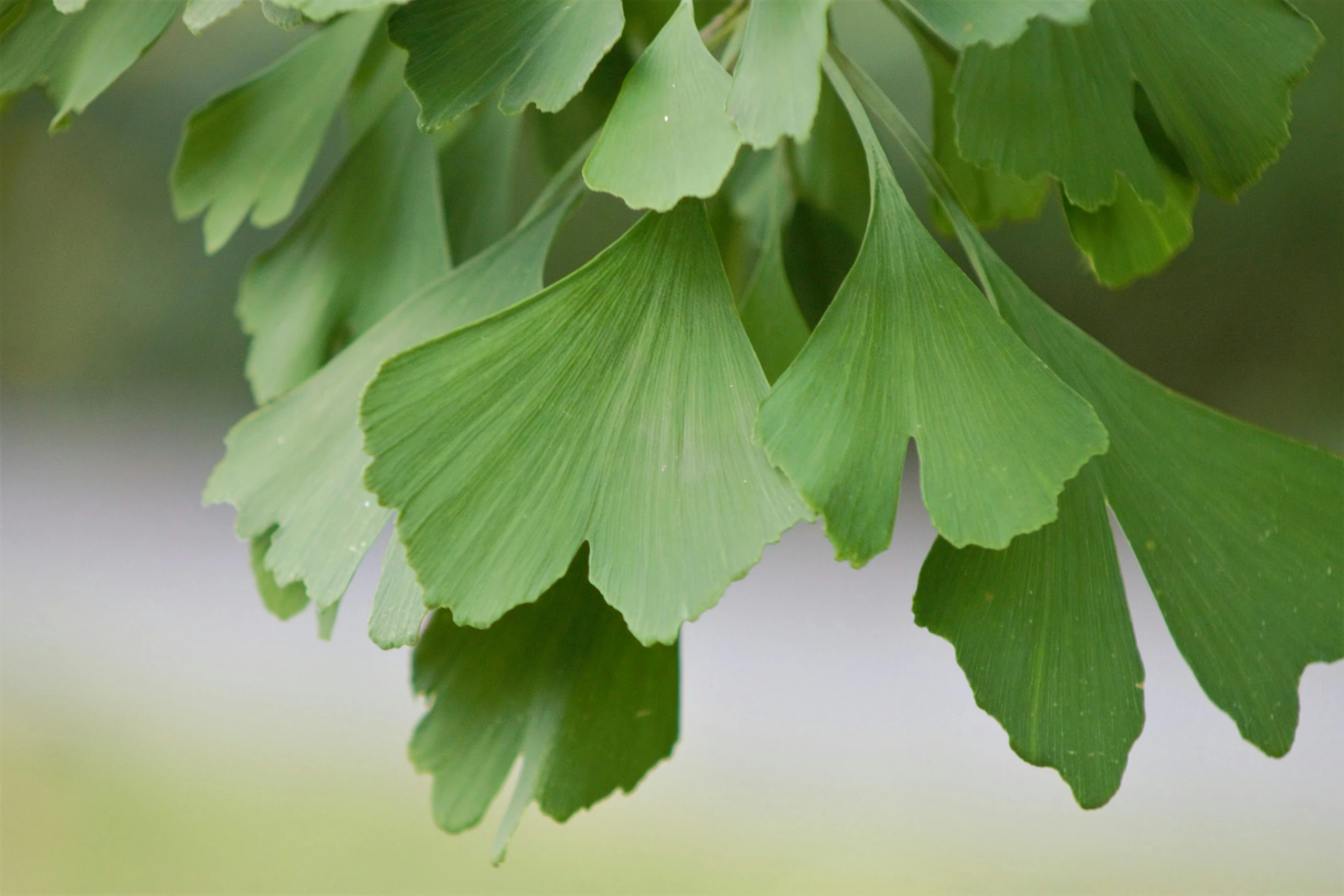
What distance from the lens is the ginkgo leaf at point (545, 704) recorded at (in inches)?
16.1

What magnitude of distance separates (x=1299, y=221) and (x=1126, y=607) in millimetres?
1065

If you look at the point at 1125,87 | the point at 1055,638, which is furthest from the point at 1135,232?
the point at 1055,638

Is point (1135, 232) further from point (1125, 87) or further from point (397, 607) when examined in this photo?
point (397, 607)

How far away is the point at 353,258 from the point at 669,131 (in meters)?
0.23

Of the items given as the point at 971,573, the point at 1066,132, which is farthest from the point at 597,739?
the point at 1066,132

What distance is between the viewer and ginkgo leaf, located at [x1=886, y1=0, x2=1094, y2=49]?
0.93 feet

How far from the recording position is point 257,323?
48cm

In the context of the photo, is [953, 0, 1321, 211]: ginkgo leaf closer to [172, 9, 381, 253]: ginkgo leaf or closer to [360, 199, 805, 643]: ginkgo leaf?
[360, 199, 805, 643]: ginkgo leaf

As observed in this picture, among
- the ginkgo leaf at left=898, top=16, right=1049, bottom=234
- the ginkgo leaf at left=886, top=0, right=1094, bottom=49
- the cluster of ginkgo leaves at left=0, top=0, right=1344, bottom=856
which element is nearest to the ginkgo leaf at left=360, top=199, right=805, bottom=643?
the cluster of ginkgo leaves at left=0, top=0, right=1344, bottom=856

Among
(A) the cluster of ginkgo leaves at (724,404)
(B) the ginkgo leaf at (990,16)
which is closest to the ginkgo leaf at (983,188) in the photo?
(A) the cluster of ginkgo leaves at (724,404)

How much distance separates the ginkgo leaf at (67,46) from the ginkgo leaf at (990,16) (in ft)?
0.92

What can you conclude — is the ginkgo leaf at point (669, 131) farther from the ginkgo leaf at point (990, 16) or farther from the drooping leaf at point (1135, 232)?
the drooping leaf at point (1135, 232)

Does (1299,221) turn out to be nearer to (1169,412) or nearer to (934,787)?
(934,787)

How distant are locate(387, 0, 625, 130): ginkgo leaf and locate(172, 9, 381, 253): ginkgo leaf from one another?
0.16m
